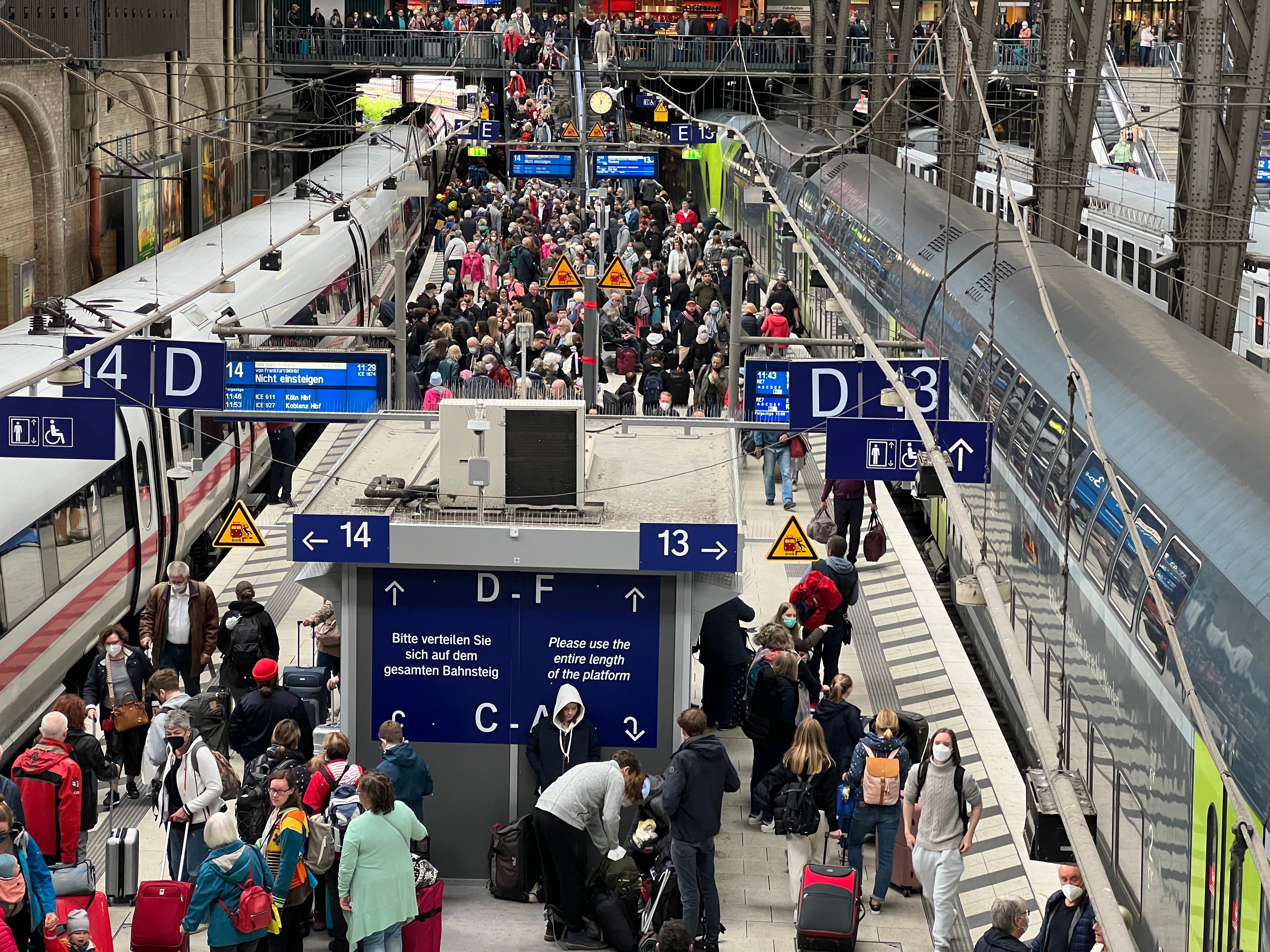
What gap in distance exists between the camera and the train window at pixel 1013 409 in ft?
44.7

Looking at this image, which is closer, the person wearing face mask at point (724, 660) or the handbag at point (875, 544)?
the person wearing face mask at point (724, 660)

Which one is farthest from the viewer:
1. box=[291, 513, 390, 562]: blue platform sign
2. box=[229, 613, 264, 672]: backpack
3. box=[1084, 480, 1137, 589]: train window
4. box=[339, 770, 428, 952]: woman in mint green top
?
box=[229, 613, 264, 672]: backpack

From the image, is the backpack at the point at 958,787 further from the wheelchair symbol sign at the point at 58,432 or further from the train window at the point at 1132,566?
the wheelchair symbol sign at the point at 58,432

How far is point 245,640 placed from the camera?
42.9 feet

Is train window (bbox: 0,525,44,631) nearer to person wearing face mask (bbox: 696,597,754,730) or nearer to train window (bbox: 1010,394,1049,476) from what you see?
person wearing face mask (bbox: 696,597,754,730)

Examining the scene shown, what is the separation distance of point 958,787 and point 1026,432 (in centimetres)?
416

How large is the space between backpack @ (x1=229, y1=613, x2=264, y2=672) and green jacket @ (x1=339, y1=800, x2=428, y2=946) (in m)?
4.20

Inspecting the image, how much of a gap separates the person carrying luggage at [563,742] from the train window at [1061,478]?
331 centimetres

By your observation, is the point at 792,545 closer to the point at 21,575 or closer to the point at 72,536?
the point at 72,536

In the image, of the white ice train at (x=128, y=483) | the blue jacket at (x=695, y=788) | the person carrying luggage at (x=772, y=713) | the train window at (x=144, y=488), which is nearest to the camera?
the blue jacket at (x=695, y=788)

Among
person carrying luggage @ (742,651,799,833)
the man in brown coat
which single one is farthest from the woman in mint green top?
the man in brown coat

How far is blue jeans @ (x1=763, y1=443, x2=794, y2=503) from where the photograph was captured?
68.0 feet

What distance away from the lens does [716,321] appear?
25.8 metres

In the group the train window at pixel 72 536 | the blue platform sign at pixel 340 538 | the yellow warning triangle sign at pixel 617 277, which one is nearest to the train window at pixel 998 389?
the blue platform sign at pixel 340 538
